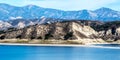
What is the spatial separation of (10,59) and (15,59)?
141cm

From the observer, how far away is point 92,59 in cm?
10438

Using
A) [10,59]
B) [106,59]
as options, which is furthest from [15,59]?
[106,59]

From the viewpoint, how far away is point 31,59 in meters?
103

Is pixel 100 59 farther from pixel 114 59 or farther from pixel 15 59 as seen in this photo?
pixel 15 59

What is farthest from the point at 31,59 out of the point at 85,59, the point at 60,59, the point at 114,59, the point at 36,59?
the point at 114,59

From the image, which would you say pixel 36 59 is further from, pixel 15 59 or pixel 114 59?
pixel 114 59

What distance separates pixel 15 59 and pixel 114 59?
91.8 ft

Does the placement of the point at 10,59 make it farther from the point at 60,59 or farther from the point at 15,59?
the point at 60,59

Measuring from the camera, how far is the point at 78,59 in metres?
105

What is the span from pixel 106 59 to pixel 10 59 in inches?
1071

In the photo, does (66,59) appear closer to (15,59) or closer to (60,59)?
(60,59)

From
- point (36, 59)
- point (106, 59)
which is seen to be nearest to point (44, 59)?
point (36, 59)

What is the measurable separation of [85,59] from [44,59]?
11734 mm

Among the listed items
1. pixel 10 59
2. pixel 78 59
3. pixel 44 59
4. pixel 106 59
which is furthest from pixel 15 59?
pixel 106 59
